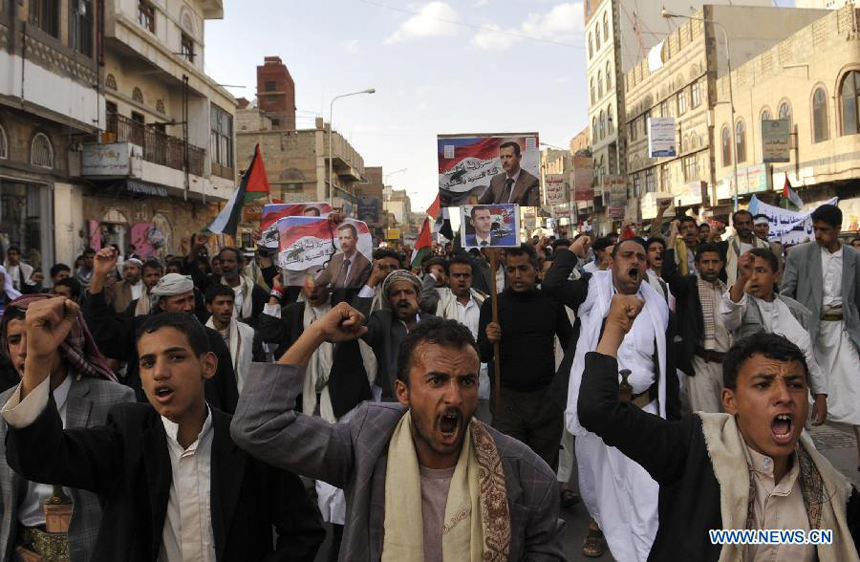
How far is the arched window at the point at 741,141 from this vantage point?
32781mm

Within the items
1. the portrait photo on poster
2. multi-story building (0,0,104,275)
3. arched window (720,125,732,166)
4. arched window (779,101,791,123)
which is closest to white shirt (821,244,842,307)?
the portrait photo on poster

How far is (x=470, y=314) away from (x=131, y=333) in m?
3.13

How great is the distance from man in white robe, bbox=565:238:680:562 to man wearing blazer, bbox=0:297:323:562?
7.76 ft

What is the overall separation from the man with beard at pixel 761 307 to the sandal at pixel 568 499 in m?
1.72

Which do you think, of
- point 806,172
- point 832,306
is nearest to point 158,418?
point 832,306

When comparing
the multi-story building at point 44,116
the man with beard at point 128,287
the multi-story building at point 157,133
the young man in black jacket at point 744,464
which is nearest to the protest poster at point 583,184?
the multi-story building at point 157,133

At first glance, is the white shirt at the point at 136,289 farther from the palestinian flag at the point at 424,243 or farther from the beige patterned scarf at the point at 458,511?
the beige patterned scarf at the point at 458,511

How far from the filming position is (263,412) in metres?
2.03

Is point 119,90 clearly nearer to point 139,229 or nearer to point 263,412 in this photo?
point 139,229

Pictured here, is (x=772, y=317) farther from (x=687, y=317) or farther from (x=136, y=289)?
(x=136, y=289)

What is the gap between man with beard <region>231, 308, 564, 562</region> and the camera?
195cm

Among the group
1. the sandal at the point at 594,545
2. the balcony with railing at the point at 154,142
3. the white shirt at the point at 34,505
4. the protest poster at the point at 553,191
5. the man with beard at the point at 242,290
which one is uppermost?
the protest poster at the point at 553,191

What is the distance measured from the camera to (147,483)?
7.25 feet

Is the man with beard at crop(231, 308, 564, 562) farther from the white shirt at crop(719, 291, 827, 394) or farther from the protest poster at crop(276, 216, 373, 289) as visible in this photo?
the protest poster at crop(276, 216, 373, 289)
